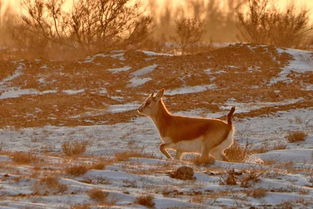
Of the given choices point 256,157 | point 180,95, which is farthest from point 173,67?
point 256,157

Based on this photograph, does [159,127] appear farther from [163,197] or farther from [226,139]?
[163,197]

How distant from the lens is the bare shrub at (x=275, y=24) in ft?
138

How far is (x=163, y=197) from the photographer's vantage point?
26.9ft

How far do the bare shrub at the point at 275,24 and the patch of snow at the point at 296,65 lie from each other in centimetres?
1044

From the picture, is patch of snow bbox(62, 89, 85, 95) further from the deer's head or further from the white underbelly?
the white underbelly

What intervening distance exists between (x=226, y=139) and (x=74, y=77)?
57.4 feet

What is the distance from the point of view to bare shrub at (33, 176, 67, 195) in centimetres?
844

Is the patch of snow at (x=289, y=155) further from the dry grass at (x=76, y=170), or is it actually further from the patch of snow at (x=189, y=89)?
the patch of snow at (x=189, y=89)

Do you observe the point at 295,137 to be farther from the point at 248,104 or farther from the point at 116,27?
the point at 116,27

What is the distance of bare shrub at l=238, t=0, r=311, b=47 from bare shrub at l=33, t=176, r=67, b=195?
34.5 m

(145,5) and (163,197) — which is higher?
(145,5)

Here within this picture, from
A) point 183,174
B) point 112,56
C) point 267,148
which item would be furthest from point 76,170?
point 112,56

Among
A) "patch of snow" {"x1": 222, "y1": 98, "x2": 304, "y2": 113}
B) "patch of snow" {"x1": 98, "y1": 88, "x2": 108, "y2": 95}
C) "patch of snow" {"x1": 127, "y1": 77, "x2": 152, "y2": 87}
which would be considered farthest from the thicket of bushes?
"patch of snow" {"x1": 222, "y1": 98, "x2": 304, "y2": 113}

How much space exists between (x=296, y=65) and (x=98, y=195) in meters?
22.6
